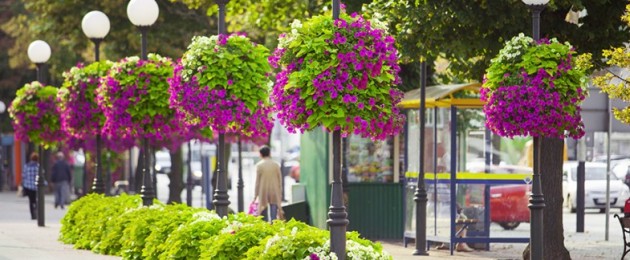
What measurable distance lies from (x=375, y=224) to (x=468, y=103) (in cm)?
494

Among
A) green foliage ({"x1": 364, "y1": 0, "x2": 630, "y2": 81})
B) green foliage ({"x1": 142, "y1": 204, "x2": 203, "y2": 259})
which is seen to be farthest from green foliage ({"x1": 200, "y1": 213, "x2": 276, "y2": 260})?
green foliage ({"x1": 364, "y1": 0, "x2": 630, "y2": 81})

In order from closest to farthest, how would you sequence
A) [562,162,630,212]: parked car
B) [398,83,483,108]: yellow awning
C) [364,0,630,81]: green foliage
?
1. [364,0,630,81]: green foliage
2. [398,83,483,108]: yellow awning
3. [562,162,630,212]: parked car

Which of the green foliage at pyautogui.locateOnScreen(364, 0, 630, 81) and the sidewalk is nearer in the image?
the green foliage at pyautogui.locateOnScreen(364, 0, 630, 81)

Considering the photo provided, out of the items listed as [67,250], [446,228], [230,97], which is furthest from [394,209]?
[230,97]

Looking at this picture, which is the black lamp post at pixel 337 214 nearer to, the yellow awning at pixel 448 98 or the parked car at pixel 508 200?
the yellow awning at pixel 448 98

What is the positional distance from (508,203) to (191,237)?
24.6 ft

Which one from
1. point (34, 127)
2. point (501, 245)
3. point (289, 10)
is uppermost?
point (289, 10)

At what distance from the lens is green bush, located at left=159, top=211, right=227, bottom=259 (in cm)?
1533

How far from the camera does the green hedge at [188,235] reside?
43.5 feet

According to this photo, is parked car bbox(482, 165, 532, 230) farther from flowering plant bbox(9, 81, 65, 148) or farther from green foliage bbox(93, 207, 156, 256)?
flowering plant bbox(9, 81, 65, 148)

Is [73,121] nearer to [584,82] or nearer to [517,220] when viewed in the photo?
[517,220]

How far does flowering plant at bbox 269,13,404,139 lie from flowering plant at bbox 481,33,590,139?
2.75 metres

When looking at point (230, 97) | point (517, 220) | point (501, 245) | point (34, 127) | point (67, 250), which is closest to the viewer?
Answer: point (230, 97)

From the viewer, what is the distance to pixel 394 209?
25.6 metres
